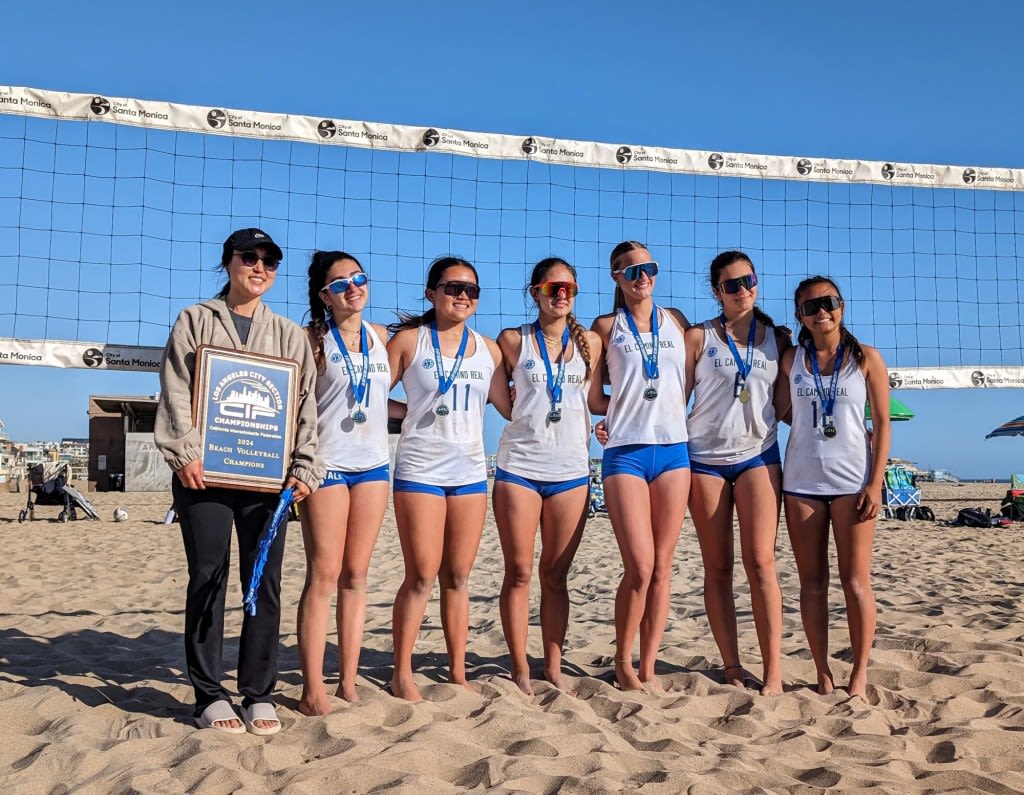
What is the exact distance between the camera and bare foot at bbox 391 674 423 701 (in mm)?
3176

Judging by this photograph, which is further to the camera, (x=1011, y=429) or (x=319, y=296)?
(x=1011, y=429)

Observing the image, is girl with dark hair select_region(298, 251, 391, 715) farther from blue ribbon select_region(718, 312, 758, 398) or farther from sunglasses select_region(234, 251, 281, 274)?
blue ribbon select_region(718, 312, 758, 398)

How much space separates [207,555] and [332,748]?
0.67 m

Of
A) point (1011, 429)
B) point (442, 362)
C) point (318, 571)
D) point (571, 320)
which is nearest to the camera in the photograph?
point (318, 571)

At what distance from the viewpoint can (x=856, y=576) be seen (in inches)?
133

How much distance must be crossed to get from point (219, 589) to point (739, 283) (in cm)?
212

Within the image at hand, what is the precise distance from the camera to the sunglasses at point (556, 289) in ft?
11.3

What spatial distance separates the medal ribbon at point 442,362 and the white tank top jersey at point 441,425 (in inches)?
0.4

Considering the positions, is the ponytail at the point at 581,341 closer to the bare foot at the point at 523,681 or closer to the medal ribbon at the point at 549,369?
the medal ribbon at the point at 549,369

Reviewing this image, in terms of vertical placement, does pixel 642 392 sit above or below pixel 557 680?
above

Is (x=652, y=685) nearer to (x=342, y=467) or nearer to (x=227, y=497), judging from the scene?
(x=342, y=467)

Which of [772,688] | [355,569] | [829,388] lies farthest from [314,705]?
[829,388]

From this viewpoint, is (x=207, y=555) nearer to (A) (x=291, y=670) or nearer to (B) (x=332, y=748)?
(B) (x=332, y=748)

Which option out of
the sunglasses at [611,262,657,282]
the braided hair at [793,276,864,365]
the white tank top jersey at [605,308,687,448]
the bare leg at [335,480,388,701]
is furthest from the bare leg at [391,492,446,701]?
the braided hair at [793,276,864,365]
